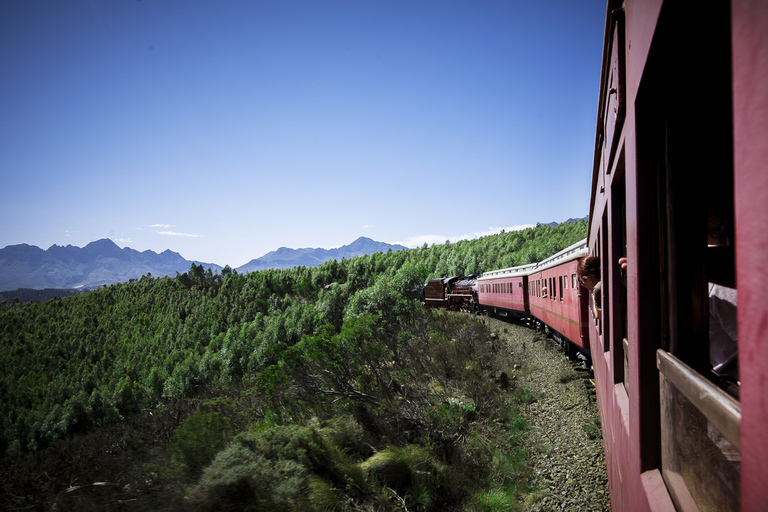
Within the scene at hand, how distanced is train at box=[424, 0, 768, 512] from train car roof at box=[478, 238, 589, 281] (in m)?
6.92

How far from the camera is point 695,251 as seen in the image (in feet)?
4.41

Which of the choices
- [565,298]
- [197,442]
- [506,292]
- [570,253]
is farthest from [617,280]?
[506,292]

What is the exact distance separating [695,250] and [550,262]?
12.7 m

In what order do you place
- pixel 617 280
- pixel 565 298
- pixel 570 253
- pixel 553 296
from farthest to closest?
1. pixel 553 296
2. pixel 565 298
3. pixel 570 253
4. pixel 617 280

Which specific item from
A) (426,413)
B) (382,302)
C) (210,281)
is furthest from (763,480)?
(210,281)

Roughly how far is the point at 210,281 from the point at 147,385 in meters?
70.4

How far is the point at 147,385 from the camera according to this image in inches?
2382

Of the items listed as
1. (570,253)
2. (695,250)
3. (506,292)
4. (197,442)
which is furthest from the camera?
(506,292)

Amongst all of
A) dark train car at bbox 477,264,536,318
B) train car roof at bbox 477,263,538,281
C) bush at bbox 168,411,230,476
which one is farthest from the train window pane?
dark train car at bbox 477,264,536,318

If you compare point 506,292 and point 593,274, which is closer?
point 593,274

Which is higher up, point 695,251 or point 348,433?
point 695,251

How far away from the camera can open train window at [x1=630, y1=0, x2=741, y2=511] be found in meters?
1.15

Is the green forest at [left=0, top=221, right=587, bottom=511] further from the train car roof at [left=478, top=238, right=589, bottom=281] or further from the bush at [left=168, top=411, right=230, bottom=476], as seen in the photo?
the train car roof at [left=478, top=238, right=589, bottom=281]

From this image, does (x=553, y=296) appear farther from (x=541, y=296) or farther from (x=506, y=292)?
(x=506, y=292)
